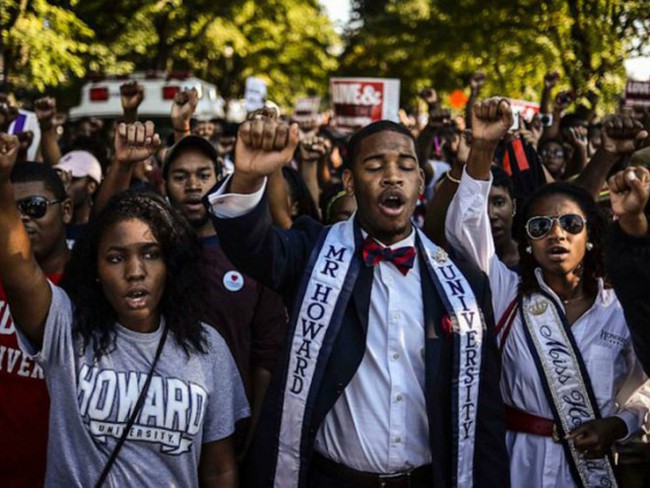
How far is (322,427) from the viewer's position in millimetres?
2936

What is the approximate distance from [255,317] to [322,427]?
1.10 meters

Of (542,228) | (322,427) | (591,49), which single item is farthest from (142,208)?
(591,49)

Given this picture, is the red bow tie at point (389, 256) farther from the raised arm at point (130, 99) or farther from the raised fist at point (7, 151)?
the raised arm at point (130, 99)

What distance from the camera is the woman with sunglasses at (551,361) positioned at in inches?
123

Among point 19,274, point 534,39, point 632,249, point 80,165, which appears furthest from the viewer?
point 534,39

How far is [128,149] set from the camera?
3541 millimetres

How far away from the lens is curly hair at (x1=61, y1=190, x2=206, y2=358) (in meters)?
2.93

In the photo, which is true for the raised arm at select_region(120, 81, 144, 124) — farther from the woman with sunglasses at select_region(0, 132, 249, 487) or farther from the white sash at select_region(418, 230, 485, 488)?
the white sash at select_region(418, 230, 485, 488)

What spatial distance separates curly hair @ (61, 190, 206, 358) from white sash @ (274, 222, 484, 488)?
384 millimetres

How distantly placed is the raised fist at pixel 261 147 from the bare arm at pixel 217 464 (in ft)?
3.34

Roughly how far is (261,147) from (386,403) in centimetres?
96

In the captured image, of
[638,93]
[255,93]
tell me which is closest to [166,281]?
[638,93]

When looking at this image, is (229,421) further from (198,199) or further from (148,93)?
(148,93)

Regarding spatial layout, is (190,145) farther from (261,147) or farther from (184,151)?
(261,147)
